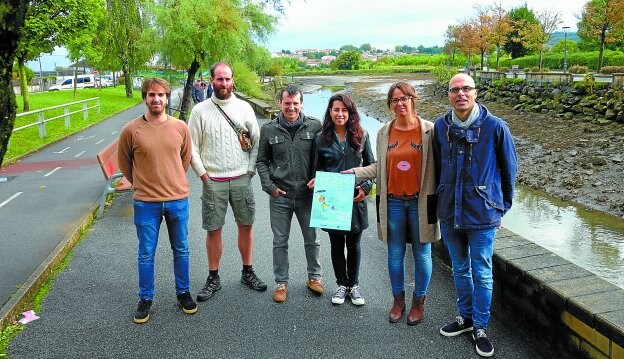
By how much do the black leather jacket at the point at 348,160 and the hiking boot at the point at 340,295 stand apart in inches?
22.4

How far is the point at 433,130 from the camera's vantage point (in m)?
3.85

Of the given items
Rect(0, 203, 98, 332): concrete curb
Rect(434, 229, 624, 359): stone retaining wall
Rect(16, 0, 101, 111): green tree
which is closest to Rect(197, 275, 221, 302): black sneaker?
Rect(0, 203, 98, 332): concrete curb

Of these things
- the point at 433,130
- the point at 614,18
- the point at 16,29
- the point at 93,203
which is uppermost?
the point at 614,18

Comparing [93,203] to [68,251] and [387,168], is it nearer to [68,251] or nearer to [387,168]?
[68,251]

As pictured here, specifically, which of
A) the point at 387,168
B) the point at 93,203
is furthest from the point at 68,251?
the point at 387,168

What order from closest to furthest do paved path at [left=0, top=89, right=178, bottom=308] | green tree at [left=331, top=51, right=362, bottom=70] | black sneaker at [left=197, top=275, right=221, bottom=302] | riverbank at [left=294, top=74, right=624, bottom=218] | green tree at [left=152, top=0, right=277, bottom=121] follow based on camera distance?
black sneaker at [left=197, top=275, right=221, bottom=302]
paved path at [left=0, top=89, right=178, bottom=308]
riverbank at [left=294, top=74, right=624, bottom=218]
green tree at [left=152, top=0, right=277, bottom=121]
green tree at [left=331, top=51, right=362, bottom=70]

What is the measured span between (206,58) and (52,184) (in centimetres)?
698

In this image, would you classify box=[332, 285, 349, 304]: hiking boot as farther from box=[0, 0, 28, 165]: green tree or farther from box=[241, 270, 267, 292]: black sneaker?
box=[0, 0, 28, 165]: green tree

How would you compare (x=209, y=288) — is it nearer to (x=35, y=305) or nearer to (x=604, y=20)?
(x=35, y=305)

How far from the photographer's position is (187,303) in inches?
174

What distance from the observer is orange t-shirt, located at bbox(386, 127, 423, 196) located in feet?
12.7

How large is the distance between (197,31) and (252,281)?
36.8 ft

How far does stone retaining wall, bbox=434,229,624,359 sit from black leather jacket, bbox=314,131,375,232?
108 centimetres

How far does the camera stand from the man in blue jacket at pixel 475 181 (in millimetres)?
3514
